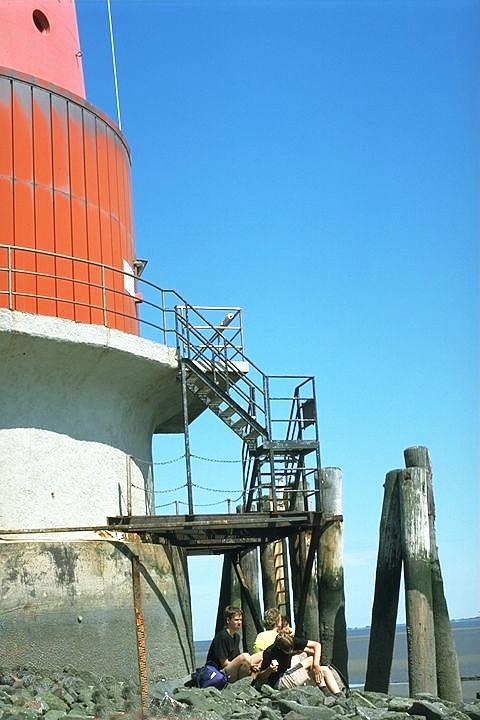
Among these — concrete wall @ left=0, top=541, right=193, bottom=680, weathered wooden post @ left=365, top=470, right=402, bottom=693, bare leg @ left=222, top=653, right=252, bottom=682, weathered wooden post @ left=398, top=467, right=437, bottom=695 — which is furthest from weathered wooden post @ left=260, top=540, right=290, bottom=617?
bare leg @ left=222, top=653, right=252, bottom=682

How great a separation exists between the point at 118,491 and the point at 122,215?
4.60 m

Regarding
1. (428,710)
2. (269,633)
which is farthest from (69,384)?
(428,710)

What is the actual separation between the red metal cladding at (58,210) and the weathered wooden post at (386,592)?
4.66 m

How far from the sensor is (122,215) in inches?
759

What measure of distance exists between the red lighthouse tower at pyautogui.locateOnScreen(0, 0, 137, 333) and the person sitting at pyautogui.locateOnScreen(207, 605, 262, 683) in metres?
4.73

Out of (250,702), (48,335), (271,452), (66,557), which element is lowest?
(250,702)

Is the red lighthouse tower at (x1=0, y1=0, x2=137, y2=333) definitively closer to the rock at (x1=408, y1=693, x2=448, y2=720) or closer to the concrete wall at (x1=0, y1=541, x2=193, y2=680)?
the concrete wall at (x1=0, y1=541, x2=193, y2=680)

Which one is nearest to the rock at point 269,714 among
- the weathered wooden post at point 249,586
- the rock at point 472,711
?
the rock at point 472,711

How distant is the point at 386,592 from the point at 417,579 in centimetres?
80

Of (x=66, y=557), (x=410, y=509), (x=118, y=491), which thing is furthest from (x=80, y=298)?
(x=410, y=509)

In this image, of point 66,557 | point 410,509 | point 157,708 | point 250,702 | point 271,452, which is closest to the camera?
point 157,708

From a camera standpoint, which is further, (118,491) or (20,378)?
(118,491)

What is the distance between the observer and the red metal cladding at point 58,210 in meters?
16.9

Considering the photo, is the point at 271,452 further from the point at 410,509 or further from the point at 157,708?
the point at 157,708
